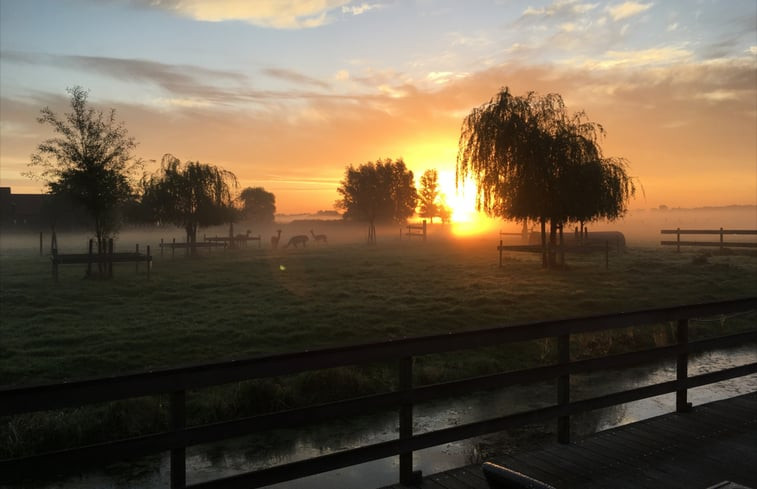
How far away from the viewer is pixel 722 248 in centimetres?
3550

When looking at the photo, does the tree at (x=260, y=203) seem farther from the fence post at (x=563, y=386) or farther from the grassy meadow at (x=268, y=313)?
the fence post at (x=563, y=386)

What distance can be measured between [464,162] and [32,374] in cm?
1993

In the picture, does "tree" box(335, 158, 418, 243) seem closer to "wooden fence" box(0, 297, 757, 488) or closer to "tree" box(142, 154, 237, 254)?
"tree" box(142, 154, 237, 254)

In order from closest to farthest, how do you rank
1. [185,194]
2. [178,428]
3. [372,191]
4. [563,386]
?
[178,428]
[563,386]
[185,194]
[372,191]

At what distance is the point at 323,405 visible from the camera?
3984 millimetres

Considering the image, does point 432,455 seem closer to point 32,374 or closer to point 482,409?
point 482,409

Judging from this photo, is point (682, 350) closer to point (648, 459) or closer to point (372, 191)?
point (648, 459)

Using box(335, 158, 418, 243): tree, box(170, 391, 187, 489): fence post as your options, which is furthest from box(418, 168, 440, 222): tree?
box(170, 391, 187, 489): fence post

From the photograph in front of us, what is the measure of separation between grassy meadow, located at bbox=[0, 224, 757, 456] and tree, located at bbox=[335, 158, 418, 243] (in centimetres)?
3343

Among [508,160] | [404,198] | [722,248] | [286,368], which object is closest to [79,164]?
[508,160]

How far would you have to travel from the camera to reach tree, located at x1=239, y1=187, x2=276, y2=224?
132500mm

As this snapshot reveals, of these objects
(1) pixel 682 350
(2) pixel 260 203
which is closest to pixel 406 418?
(1) pixel 682 350

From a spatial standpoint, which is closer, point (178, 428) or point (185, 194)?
point (178, 428)

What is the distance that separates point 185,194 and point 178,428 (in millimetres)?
37462
